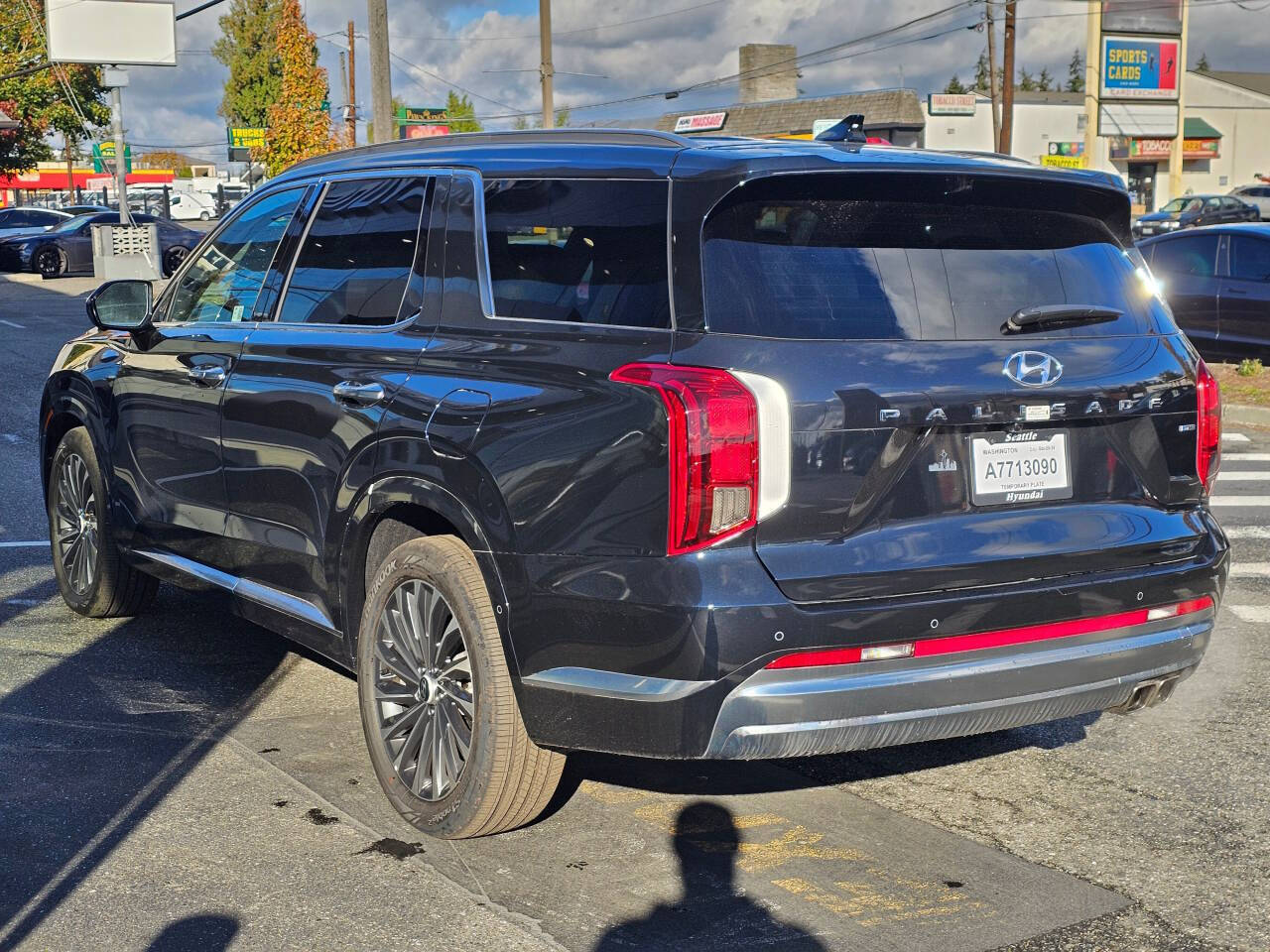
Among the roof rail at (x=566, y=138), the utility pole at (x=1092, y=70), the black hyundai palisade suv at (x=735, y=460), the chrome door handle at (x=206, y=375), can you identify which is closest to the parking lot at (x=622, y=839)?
the black hyundai palisade suv at (x=735, y=460)

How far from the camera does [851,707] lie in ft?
12.4

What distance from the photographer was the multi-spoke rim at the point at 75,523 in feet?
21.6

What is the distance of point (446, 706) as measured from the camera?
4.34 m

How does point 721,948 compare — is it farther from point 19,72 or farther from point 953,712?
point 19,72

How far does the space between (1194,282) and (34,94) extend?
41.8m

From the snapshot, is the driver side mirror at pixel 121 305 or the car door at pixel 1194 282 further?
the car door at pixel 1194 282

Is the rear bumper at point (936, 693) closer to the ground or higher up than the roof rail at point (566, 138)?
closer to the ground

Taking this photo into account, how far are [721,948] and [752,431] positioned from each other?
1210mm

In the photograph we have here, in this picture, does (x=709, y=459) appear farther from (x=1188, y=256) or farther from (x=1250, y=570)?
(x=1188, y=256)

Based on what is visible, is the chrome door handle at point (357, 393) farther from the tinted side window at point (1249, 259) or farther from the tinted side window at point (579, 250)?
the tinted side window at point (1249, 259)

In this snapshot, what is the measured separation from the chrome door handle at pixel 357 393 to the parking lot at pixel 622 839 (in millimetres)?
1180

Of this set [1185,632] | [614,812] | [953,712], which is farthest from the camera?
[614,812]

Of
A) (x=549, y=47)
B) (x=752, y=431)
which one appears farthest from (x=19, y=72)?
(x=752, y=431)

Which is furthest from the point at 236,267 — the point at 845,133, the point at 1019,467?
the point at 1019,467
